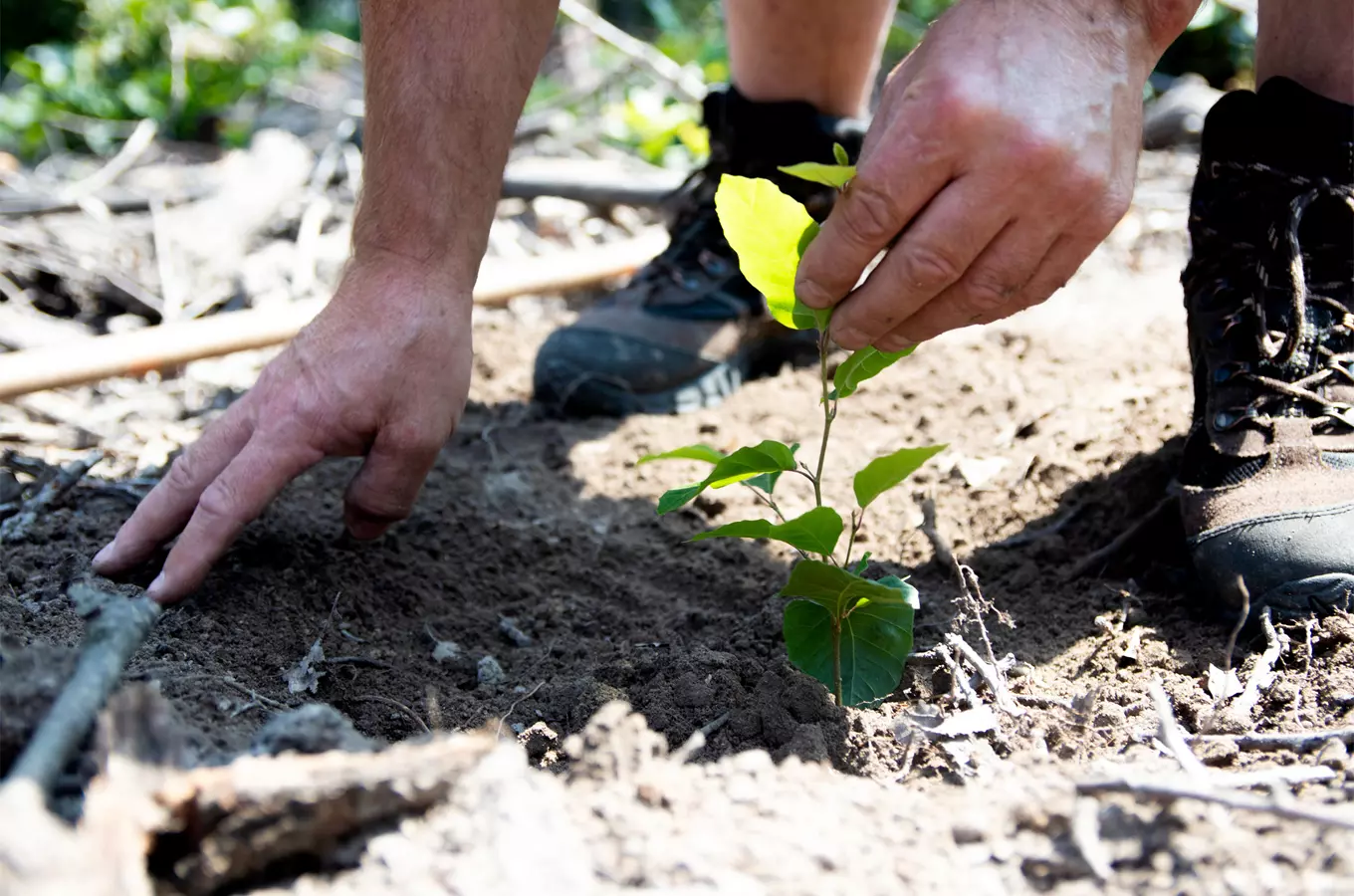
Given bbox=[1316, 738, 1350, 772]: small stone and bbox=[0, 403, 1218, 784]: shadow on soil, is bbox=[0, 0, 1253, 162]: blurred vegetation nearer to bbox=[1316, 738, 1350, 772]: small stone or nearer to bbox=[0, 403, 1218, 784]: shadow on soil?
bbox=[0, 403, 1218, 784]: shadow on soil

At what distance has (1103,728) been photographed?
4.30 ft

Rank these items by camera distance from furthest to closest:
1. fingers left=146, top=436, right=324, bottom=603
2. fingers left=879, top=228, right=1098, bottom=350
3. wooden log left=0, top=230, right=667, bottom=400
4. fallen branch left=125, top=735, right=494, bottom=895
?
wooden log left=0, top=230, right=667, bottom=400, fingers left=146, top=436, right=324, bottom=603, fingers left=879, top=228, right=1098, bottom=350, fallen branch left=125, top=735, right=494, bottom=895

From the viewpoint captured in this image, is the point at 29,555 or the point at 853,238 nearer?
the point at 853,238

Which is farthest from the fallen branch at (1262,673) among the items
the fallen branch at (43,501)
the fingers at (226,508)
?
the fallen branch at (43,501)

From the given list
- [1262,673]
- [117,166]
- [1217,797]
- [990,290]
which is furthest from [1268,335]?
[117,166]

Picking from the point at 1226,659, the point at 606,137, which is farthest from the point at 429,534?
the point at 606,137

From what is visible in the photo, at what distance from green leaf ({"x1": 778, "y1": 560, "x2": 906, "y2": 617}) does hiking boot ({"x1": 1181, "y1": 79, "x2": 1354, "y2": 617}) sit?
0.61m

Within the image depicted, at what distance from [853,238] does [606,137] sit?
13.6 ft

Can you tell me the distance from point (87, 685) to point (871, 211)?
36.5 inches

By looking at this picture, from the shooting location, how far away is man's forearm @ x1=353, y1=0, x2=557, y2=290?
1648mm

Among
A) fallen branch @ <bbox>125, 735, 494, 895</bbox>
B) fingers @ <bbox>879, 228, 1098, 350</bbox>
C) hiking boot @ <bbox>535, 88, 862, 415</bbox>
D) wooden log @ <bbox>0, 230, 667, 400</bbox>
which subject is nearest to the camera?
fallen branch @ <bbox>125, 735, 494, 895</bbox>

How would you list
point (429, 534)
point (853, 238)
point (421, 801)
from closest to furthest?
point (421, 801) → point (853, 238) → point (429, 534)

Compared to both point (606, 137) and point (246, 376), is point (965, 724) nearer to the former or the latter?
point (246, 376)

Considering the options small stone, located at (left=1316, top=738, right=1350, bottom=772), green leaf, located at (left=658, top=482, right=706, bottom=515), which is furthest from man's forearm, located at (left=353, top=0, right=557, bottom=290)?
small stone, located at (left=1316, top=738, right=1350, bottom=772)
